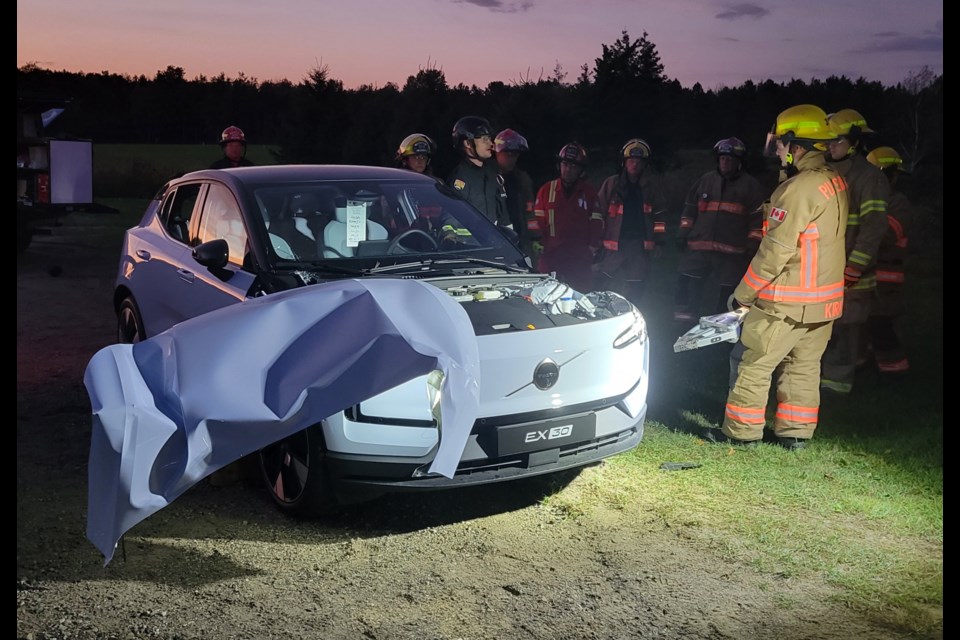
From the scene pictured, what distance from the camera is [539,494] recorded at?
511 cm

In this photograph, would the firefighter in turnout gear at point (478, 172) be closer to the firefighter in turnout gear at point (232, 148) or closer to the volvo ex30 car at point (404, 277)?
the volvo ex30 car at point (404, 277)

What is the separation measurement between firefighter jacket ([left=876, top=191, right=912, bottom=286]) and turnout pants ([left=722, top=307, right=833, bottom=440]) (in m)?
2.41

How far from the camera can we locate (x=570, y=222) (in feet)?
29.5

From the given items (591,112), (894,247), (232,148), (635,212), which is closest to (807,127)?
(894,247)

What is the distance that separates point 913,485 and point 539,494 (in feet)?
7.62

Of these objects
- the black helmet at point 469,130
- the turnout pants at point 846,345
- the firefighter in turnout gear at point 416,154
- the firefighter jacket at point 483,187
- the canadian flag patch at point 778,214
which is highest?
the black helmet at point 469,130

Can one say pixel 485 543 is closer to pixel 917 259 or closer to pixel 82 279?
pixel 82 279

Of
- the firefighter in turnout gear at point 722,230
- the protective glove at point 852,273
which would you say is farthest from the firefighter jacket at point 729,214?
the protective glove at point 852,273

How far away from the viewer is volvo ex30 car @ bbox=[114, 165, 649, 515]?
163 inches

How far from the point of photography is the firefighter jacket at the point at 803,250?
5742mm

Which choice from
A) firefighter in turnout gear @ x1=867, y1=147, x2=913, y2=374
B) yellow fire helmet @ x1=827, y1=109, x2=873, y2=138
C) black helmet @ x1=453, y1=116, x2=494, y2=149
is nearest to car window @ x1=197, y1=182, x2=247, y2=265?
black helmet @ x1=453, y1=116, x2=494, y2=149

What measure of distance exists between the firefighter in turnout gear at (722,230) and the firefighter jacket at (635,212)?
42 cm

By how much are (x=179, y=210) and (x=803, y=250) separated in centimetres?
428

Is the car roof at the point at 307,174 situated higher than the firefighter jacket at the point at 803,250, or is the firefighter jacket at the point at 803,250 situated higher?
the car roof at the point at 307,174
